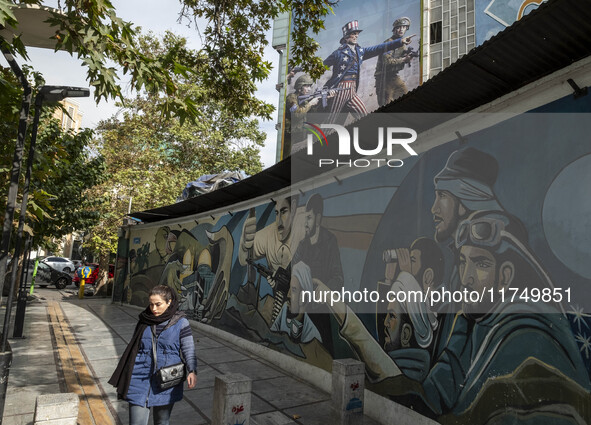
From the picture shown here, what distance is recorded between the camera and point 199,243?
500 inches

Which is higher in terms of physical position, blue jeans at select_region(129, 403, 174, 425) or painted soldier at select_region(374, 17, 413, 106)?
painted soldier at select_region(374, 17, 413, 106)

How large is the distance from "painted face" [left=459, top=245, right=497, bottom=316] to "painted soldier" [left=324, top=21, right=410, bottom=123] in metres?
24.7

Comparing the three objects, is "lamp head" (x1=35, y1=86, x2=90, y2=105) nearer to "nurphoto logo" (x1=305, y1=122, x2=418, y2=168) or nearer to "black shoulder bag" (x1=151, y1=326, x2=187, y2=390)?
"nurphoto logo" (x1=305, y1=122, x2=418, y2=168)

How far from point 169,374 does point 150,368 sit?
0.22 m

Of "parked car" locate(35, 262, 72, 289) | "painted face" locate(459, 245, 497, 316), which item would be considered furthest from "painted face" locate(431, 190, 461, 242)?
"parked car" locate(35, 262, 72, 289)

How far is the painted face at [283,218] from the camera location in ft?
27.7

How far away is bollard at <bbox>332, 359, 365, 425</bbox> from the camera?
4723 millimetres

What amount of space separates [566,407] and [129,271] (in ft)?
58.9

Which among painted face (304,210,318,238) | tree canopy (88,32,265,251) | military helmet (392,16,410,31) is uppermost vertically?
military helmet (392,16,410,31)

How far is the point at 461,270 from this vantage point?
4625 millimetres

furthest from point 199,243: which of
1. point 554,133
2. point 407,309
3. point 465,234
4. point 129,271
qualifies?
point 554,133

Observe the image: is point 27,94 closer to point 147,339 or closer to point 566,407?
point 147,339

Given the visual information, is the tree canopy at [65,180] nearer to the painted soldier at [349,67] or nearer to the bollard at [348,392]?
the bollard at [348,392]

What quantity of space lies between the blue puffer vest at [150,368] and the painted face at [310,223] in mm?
4054
